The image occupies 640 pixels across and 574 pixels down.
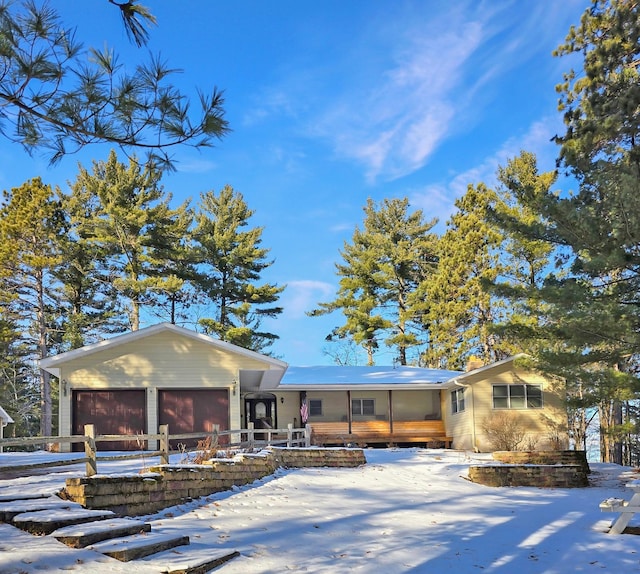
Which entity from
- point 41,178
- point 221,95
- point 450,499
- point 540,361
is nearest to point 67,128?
point 221,95

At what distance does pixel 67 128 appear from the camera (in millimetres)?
6867

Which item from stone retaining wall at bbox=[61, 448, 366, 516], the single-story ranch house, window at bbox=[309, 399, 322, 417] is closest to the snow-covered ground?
stone retaining wall at bbox=[61, 448, 366, 516]

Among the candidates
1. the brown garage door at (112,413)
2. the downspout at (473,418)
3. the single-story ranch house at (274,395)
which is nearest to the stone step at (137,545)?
the single-story ranch house at (274,395)

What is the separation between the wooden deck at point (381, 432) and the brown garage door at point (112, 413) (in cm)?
774

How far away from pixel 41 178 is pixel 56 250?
355 cm

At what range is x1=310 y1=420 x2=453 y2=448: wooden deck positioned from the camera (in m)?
27.0

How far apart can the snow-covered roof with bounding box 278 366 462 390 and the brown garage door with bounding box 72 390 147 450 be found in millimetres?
6686

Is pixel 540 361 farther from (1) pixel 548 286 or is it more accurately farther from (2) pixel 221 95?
(2) pixel 221 95

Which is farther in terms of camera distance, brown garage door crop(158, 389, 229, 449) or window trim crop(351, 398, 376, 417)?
window trim crop(351, 398, 376, 417)

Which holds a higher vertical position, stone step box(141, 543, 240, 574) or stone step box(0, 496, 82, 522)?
stone step box(0, 496, 82, 522)

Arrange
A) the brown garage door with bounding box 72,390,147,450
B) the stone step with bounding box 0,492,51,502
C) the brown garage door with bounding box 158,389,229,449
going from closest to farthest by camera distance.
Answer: the stone step with bounding box 0,492,51,502
the brown garage door with bounding box 72,390,147,450
the brown garage door with bounding box 158,389,229,449

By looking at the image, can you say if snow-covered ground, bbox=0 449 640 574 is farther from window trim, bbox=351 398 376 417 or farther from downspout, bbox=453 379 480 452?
window trim, bbox=351 398 376 417

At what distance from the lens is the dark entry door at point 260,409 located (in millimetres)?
28422

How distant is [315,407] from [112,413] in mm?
9953
